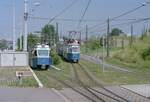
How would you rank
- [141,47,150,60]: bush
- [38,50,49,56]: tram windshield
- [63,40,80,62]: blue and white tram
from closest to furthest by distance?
[38,50,49,56]: tram windshield, [63,40,80,62]: blue and white tram, [141,47,150,60]: bush

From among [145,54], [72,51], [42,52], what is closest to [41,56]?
[42,52]

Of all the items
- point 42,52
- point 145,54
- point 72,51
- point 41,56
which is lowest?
point 145,54

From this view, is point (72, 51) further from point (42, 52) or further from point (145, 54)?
point (145, 54)

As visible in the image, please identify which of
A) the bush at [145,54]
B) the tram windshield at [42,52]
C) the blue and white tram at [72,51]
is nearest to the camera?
the tram windshield at [42,52]

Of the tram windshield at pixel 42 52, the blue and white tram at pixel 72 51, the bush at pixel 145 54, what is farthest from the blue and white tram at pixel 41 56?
the bush at pixel 145 54

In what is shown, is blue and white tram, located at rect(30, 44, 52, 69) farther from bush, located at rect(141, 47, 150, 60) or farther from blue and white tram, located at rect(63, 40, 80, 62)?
bush, located at rect(141, 47, 150, 60)

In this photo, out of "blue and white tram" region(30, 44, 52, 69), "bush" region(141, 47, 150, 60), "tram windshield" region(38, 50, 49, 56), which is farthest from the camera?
"bush" region(141, 47, 150, 60)

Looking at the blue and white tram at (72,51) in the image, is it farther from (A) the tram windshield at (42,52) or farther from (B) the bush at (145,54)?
(A) the tram windshield at (42,52)

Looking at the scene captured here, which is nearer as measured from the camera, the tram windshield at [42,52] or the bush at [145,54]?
the tram windshield at [42,52]

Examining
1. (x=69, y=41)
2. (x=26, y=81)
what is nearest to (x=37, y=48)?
(x=69, y=41)

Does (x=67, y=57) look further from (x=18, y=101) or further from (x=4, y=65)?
(x=18, y=101)

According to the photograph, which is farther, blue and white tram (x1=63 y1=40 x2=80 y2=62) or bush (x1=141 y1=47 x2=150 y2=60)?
bush (x1=141 y1=47 x2=150 y2=60)

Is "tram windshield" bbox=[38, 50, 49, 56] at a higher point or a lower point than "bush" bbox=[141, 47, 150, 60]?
higher

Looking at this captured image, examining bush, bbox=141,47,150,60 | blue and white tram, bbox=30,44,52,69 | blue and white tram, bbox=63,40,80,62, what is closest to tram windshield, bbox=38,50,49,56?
blue and white tram, bbox=30,44,52,69
